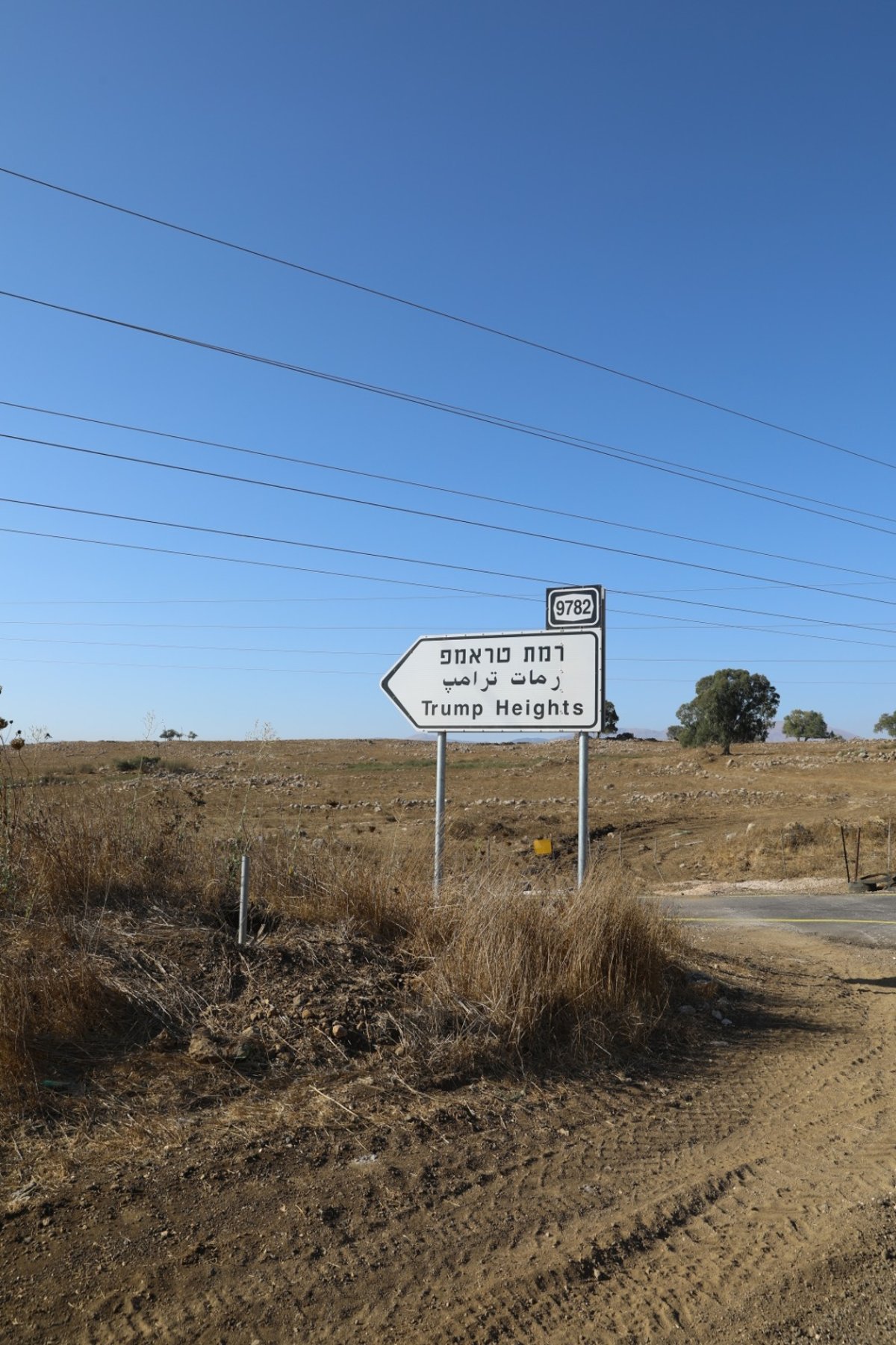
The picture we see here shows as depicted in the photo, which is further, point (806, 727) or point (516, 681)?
point (806, 727)

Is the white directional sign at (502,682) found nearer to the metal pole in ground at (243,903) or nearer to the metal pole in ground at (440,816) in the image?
the metal pole in ground at (440,816)

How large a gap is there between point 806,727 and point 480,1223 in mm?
108414

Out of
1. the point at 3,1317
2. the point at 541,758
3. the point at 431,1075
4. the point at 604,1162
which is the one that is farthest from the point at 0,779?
the point at 541,758

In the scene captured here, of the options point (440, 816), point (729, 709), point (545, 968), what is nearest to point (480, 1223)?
point (545, 968)

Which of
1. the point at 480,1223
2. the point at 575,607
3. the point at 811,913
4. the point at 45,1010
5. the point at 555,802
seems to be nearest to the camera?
the point at 480,1223

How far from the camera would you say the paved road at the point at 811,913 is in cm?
1322

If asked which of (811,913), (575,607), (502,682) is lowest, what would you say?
(811,913)

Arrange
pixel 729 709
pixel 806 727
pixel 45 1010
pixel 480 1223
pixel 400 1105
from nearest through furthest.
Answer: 1. pixel 480 1223
2. pixel 400 1105
3. pixel 45 1010
4. pixel 729 709
5. pixel 806 727

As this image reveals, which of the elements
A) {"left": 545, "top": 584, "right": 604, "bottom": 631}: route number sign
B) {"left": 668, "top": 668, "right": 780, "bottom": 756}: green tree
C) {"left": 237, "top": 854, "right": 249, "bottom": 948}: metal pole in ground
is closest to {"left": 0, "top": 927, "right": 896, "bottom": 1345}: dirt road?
{"left": 237, "top": 854, "right": 249, "bottom": 948}: metal pole in ground

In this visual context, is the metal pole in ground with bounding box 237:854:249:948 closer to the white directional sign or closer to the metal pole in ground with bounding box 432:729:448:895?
the metal pole in ground with bounding box 432:729:448:895

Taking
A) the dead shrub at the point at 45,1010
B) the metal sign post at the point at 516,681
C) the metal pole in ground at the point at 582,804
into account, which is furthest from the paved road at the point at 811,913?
the dead shrub at the point at 45,1010

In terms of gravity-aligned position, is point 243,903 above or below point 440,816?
below

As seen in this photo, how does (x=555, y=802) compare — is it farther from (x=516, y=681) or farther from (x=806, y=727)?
Answer: (x=806, y=727)

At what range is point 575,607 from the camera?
8.38 metres
